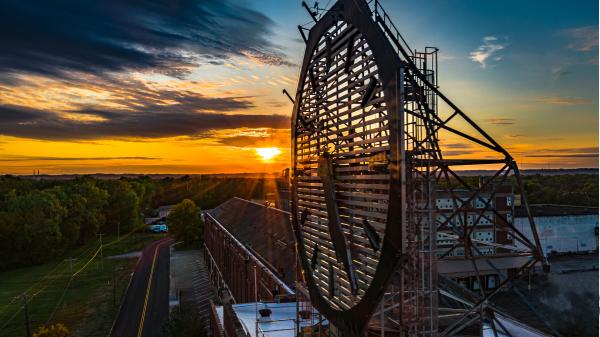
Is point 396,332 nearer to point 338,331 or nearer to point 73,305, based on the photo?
point 338,331

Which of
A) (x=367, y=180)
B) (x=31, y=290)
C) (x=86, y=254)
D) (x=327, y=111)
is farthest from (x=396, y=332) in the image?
(x=86, y=254)

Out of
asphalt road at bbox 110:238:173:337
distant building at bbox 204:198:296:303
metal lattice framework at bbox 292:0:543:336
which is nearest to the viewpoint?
metal lattice framework at bbox 292:0:543:336

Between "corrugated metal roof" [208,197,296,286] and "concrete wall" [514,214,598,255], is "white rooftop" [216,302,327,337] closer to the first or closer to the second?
"corrugated metal roof" [208,197,296,286]

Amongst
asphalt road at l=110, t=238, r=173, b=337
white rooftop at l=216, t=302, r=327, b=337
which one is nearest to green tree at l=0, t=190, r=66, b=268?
asphalt road at l=110, t=238, r=173, b=337

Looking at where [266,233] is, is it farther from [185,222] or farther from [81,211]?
[81,211]

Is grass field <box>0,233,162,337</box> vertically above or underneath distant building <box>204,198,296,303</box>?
underneath

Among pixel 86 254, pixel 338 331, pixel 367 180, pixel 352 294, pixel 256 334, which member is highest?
pixel 367 180

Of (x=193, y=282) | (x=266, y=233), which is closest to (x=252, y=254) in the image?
(x=266, y=233)
